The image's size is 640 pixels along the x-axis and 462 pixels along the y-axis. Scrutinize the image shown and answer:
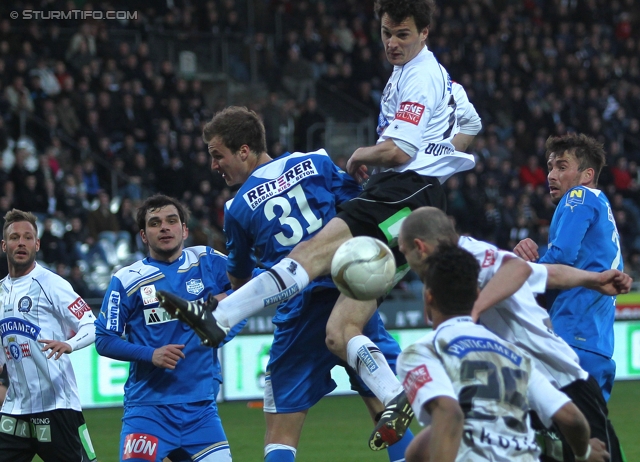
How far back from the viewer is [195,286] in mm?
6246

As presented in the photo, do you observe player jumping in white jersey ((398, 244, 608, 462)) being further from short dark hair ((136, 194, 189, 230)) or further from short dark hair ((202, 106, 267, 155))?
short dark hair ((136, 194, 189, 230))

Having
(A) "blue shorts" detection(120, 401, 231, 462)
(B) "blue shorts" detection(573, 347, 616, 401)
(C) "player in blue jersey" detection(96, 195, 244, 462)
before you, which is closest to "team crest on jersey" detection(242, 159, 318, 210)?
(C) "player in blue jersey" detection(96, 195, 244, 462)

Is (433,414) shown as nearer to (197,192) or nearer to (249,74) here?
(197,192)

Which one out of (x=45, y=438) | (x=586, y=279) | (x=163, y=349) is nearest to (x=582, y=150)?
(x=586, y=279)

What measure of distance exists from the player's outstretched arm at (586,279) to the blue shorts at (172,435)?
2.31m

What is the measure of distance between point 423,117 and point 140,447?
2.55m

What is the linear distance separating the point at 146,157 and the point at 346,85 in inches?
242

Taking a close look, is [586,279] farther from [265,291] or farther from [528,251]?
[265,291]

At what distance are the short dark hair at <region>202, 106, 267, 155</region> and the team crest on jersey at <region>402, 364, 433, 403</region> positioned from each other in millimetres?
2314

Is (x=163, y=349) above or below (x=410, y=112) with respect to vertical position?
below

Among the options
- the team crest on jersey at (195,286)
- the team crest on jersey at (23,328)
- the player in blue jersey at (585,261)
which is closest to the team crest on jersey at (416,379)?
the player in blue jersey at (585,261)

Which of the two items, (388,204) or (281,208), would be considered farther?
(281,208)

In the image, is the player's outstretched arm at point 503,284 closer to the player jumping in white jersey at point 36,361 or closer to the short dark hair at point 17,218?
the player jumping in white jersey at point 36,361

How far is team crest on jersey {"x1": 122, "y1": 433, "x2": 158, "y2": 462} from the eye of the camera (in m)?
5.80
